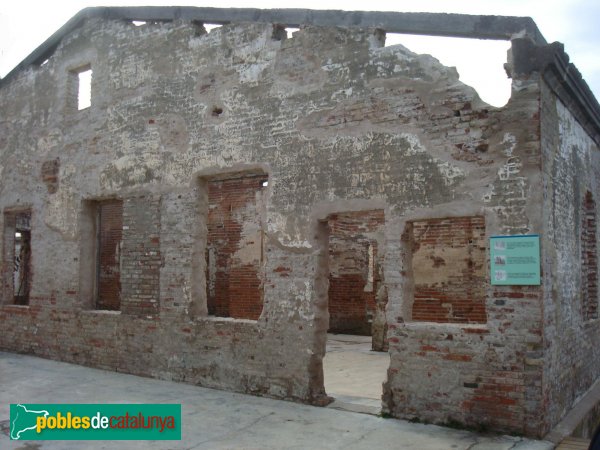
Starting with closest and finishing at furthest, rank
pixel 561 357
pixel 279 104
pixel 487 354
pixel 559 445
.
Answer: pixel 559 445 < pixel 487 354 < pixel 561 357 < pixel 279 104

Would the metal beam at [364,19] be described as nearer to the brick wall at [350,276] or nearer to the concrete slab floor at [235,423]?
the concrete slab floor at [235,423]

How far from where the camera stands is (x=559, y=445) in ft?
17.2

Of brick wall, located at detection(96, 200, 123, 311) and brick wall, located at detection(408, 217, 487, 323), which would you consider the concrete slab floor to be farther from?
brick wall, located at detection(96, 200, 123, 311)

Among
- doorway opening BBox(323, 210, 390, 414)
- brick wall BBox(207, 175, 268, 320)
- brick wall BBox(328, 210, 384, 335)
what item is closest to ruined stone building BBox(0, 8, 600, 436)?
doorway opening BBox(323, 210, 390, 414)

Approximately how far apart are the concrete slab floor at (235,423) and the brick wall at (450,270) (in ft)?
13.9

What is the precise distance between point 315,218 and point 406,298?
1465 millimetres

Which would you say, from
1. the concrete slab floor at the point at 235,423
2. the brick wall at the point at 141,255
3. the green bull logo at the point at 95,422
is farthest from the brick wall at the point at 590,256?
the brick wall at the point at 141,255

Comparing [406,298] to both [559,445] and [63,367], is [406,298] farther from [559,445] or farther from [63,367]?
[63,367]

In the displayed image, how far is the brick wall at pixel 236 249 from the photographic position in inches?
508

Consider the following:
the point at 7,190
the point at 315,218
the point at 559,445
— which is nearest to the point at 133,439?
the point at 315,218

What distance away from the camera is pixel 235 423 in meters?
5.96

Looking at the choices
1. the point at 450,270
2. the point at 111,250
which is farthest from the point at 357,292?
the point at 111,250

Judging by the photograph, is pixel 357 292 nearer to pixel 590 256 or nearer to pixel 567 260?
pixel 590 256

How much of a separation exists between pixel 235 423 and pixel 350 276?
9321 millimetres
